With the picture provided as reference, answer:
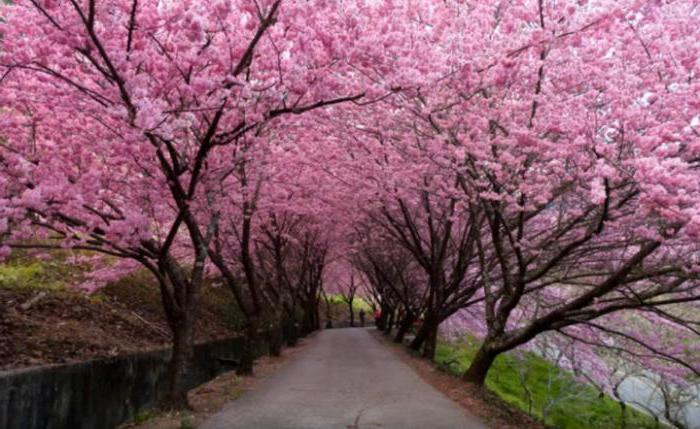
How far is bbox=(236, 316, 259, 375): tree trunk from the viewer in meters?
13.5

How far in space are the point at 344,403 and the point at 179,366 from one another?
123 inches

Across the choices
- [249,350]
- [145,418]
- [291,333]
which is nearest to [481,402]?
[145,418]

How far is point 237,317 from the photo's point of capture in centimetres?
2061

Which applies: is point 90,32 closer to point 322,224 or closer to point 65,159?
point 65,159

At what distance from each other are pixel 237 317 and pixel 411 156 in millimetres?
10757

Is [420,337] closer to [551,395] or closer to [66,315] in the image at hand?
[551,395]

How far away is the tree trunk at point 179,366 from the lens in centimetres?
843

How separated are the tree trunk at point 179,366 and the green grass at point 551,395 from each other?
25.6 feet

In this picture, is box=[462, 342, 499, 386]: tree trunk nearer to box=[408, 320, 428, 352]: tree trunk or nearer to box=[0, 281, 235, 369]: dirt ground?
box=[0, 281, 235, 369]: dirt ground

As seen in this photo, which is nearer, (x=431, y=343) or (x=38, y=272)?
(x=38, y=272)

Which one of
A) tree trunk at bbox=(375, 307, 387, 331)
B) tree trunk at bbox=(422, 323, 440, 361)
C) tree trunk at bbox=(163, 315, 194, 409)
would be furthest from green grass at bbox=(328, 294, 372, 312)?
tree trunk at bbox=(163, 315, 194, 409)

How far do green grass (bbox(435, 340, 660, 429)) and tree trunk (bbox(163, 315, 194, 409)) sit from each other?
25.6 feet

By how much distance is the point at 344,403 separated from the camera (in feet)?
32.6

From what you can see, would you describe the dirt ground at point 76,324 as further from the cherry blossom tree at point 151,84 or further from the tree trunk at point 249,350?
the tree trunk at point 249,350
